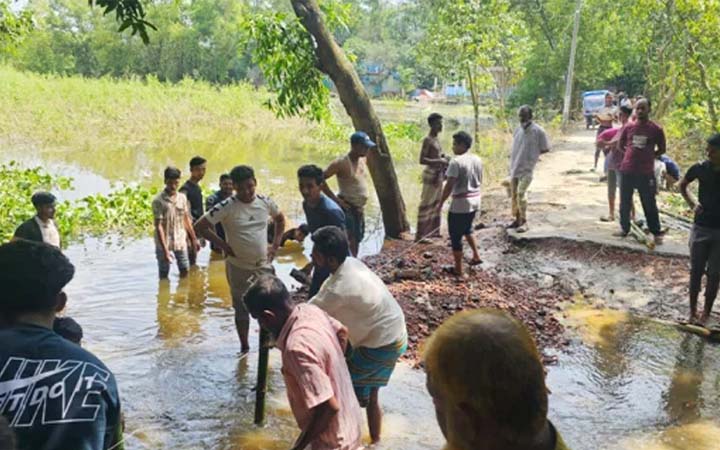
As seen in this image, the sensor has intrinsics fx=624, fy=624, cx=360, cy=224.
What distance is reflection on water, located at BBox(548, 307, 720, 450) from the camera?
4473 mm

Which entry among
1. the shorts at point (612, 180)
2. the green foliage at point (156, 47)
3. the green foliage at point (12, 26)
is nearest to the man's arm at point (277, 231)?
the shorts at point (612, 180)

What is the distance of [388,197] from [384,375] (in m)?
6.54

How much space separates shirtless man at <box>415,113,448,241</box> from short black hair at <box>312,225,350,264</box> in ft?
17.4

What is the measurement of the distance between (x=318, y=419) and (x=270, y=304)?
567mm

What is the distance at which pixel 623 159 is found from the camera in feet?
27.0

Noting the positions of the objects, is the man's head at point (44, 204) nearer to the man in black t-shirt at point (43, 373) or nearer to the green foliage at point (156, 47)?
the man in black t-shirt at point (43, 373)

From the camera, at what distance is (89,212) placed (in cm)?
1152

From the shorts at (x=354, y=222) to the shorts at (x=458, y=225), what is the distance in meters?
1.18

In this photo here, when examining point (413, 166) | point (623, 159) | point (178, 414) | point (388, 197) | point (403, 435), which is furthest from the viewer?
point (413, 166)

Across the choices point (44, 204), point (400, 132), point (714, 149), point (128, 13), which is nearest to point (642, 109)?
point (714, 149)

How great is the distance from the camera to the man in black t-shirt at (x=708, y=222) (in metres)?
5.73

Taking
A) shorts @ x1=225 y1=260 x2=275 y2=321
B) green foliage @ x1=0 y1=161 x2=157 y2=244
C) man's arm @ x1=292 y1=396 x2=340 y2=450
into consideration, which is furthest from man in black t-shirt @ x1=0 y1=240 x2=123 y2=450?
green foliage @ x1=0 y1=161 x2=157 y2=244

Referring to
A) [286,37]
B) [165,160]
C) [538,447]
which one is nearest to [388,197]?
[286,37]

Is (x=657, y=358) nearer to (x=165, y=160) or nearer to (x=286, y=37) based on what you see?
(x=286, y=37)
